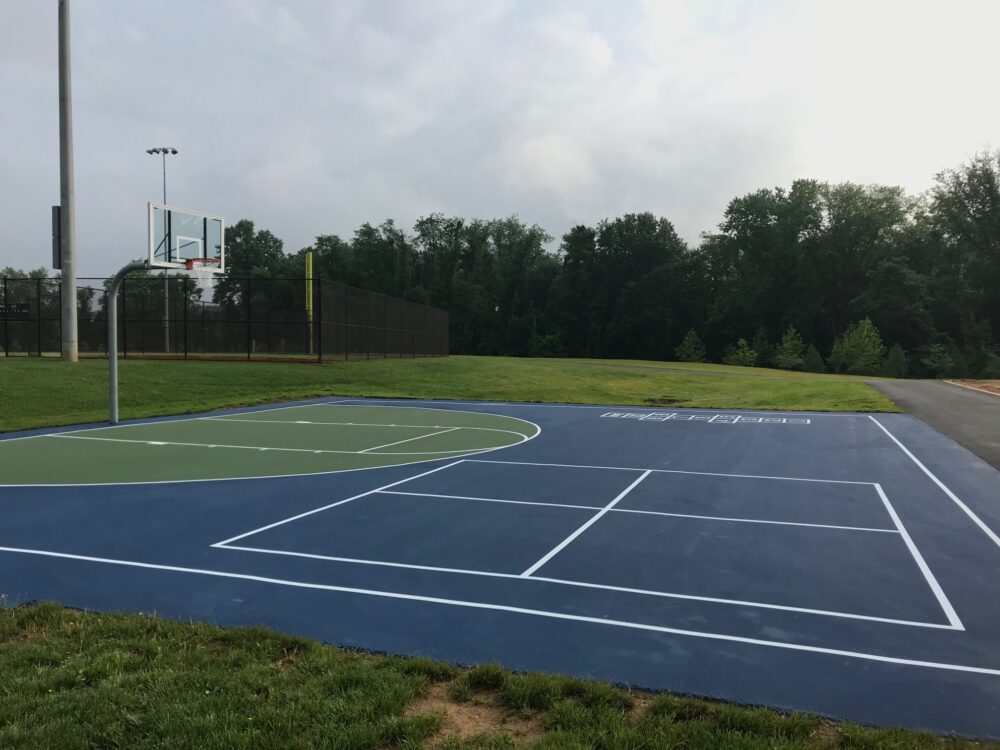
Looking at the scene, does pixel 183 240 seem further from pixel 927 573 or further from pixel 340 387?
pixel 927 573

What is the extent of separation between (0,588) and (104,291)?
2968 cm

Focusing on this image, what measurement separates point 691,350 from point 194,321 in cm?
4411

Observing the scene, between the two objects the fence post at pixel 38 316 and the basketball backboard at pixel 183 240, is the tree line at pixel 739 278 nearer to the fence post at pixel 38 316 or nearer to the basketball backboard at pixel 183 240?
the fence post at pixel 38 316

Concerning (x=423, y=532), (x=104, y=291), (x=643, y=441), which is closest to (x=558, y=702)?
(x=423, y=532)

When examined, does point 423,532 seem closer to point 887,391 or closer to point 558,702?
point 558,702

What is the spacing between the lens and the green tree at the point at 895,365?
4975 centimetres

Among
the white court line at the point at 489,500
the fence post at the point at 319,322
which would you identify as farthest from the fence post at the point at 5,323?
the white court line at the point at 489,500

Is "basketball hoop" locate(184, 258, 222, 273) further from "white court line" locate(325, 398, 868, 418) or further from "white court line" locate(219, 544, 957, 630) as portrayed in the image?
"white court line" locate(219, 544, 957, 630)

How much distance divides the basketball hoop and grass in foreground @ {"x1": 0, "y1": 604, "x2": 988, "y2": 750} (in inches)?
536

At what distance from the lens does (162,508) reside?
8.25m

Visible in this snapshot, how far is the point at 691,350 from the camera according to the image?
208ft

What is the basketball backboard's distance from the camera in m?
15.7

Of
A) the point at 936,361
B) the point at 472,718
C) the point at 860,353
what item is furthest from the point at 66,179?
the point at 936,361

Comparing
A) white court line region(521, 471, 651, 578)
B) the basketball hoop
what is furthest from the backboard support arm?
white court line region(521, 471, 651, 578)
